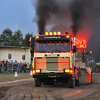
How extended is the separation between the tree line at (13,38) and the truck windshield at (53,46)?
46.2m

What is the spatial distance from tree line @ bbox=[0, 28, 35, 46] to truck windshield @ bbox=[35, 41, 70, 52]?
46.2m

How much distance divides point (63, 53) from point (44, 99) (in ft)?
14.3

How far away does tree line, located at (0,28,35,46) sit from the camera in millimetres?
59737

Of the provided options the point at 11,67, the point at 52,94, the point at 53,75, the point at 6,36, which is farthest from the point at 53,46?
the point at 6,36

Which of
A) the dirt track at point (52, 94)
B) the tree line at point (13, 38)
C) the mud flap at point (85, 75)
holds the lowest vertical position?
the dirt track at point (52, 94)

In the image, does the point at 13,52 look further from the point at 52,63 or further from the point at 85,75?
the point at 52,63

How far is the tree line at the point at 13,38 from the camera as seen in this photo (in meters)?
59.7

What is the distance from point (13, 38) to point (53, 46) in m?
52.0

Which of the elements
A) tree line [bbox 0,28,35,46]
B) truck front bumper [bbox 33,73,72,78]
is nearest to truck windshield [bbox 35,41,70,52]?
truck front bumper [bbox 33,73,72,78]

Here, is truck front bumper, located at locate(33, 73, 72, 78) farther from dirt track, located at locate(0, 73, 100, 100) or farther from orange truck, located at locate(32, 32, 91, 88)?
dirt track, located at locate(0, 73, 100, 100)

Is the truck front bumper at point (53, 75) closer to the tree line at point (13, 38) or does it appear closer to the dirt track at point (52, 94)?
the dirt track at point (52, 94)

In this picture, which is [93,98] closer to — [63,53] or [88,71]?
[63,53]

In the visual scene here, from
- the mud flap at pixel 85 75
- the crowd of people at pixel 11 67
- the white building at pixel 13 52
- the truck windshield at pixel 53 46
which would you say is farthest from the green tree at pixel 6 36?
the truck windshield at pixel 53 46

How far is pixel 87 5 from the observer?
1102 inches
